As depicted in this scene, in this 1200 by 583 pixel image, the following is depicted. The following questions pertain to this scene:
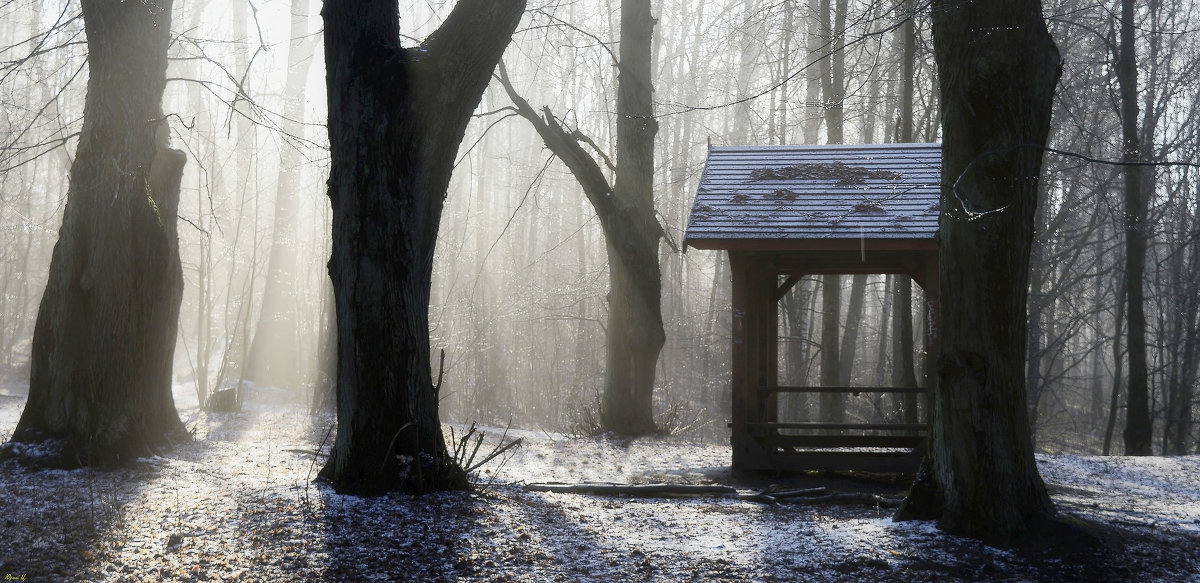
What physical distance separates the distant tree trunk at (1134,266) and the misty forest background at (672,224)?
0.49m

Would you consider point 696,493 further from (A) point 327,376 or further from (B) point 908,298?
(A) point 327,376

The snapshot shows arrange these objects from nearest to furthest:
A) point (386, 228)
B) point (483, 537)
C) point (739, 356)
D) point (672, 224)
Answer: point (483, 537)
point (386, 228)
point (739, 356)
point (672, 224)

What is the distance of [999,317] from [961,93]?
52.5 inches

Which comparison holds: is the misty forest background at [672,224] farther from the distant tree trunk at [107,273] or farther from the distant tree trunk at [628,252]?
the distant tree trunk at [107,273]

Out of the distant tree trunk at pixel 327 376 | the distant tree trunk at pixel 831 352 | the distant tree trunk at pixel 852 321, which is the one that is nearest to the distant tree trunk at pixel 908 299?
the distant tree trunk at pixel 831 352

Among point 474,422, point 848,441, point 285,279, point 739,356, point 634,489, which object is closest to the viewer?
point 474,422

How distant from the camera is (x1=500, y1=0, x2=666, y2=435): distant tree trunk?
11664 millimetres

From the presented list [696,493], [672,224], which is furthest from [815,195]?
[672,224]

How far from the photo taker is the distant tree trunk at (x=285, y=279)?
21594 mm

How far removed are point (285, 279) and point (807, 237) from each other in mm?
18965

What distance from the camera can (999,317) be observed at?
5.22 meters

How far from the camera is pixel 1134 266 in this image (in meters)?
14.4

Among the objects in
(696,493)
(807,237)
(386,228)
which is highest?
(807,237)

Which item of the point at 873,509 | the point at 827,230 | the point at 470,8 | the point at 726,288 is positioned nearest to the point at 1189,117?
the point at 726,288
